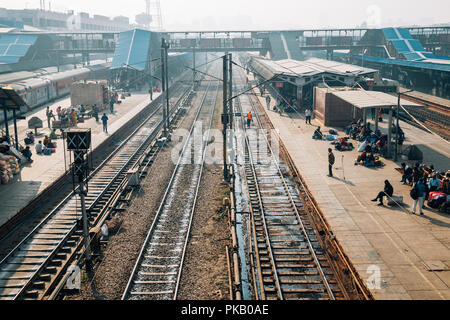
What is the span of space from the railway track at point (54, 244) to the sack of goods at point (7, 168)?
153 inches

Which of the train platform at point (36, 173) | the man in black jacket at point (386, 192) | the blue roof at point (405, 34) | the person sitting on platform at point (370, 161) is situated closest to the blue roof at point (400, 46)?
the blue roof at point (405, 34)

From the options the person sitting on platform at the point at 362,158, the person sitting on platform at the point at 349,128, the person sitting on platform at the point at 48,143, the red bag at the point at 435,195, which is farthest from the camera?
the person sitting on platform at the point at 349,128

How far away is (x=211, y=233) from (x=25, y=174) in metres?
12.4

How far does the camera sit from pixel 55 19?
146625 mm

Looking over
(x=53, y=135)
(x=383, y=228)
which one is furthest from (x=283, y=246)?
(x=53, y=135)

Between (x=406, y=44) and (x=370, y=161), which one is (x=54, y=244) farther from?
(x=406, y=44)

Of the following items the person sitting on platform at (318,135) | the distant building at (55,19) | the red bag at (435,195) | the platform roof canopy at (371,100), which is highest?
the distant building at (55,19)

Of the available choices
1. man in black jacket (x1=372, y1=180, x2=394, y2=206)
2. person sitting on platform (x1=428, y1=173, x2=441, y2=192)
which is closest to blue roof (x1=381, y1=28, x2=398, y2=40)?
person sitting on platform (x1=428, y1=173, x2=441, y2=192)

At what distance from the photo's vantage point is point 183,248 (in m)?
16.1

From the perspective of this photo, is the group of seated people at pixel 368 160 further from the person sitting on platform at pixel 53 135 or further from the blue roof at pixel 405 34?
the blue roof at pixel 405 34

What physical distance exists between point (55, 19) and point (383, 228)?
151m

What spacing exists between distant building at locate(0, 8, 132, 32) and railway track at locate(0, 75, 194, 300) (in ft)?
346

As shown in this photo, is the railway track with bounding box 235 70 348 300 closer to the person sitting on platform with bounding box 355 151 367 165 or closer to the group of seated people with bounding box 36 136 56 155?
the person sitting on platform with bounding box 355 151 367 165

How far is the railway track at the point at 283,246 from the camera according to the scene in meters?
13.4
